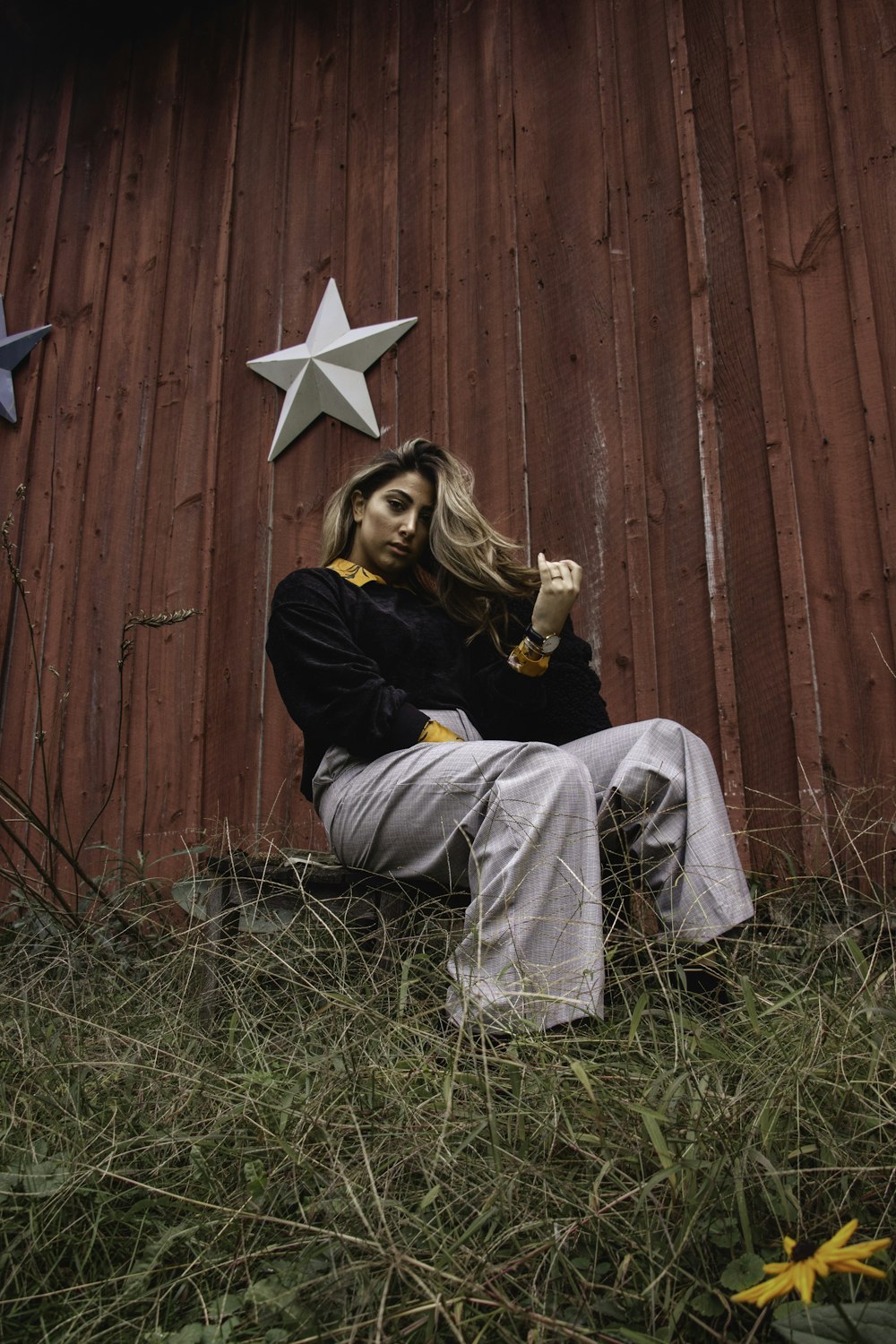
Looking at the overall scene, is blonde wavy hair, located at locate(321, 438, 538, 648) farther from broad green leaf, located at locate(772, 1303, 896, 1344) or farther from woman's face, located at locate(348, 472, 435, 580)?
broad green leaf, located at locate(772, 1303, 896, 1344)

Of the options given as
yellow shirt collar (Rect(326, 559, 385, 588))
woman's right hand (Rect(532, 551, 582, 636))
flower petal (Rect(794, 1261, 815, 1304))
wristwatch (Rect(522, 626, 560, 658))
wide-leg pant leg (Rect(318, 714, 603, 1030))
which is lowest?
flower petal (Rect(794, 1261, 815, 1304))

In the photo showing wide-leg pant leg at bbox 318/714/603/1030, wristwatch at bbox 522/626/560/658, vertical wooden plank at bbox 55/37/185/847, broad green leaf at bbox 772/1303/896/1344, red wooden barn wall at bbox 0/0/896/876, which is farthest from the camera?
vertical wooden plank at bbox 55/37/185/847

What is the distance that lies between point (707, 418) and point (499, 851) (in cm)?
158

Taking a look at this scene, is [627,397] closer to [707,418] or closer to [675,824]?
[707,418]

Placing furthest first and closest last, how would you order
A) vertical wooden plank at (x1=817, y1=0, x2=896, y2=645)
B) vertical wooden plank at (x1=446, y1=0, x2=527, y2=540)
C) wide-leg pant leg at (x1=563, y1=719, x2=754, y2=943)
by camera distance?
1. vertical wooden plank at (x1=446, y1=0, x2=527, y2=540)
2. vertical wooden plank at (x1=817, y1=0, x2=896, y2=645)
3. wide-leg pant leg at (x1=563, y1=719, x2=754, y2=943)

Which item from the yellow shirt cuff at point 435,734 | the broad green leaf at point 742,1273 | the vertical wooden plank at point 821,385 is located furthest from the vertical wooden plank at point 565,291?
the broad green leaf at point 742,1273

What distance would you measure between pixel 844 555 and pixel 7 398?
118 inches

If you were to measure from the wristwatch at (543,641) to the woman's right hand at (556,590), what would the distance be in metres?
0.03

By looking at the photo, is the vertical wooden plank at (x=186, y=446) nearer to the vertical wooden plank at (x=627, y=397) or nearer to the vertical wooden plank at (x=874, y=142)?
the vertical wooden plank at (x=627, y=397)

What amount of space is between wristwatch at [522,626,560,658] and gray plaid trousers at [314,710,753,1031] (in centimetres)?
21

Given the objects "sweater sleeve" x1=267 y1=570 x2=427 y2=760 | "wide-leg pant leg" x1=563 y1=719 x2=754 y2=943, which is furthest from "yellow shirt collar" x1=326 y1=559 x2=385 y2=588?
"wide-leg pant leg" x1=563 y1=719 x2=754 y2=943

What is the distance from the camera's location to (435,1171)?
51.8 inches

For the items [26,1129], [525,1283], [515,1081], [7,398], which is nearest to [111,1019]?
[26,1129]

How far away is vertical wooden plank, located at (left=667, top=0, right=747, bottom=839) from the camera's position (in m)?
2.79
